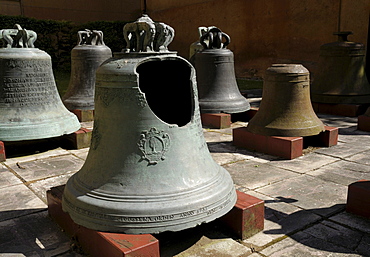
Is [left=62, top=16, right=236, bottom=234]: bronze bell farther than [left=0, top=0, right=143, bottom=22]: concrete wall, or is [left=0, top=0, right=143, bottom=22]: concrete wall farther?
[left=0, top=0, right=143, bottom=22]: concrete wall

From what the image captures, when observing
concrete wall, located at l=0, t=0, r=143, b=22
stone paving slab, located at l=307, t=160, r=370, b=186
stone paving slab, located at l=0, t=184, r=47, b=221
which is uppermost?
concrete wall, located at l=0, t=0, r=143, b=22

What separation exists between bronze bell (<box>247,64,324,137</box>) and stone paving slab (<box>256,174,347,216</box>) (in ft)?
3.41

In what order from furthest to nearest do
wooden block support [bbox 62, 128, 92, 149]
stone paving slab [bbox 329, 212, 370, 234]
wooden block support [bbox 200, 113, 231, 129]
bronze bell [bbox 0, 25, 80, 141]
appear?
1. wooden block support [bbox 200, 113, 231, 129]
2. wooden block support [bbox 62, 128, 92, 149]
3. bronze bell [bbox 0, 25, 80, 141]
4. stone paving slab [bbox 329, 212, 370, 234]

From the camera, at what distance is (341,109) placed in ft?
23.5

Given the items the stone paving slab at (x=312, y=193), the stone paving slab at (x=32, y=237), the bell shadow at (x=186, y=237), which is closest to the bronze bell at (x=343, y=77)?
the stone paving slab at (x=312, y=193)

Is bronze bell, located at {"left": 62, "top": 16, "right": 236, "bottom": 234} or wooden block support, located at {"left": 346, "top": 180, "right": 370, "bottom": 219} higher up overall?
bronze bell, located at {"left": 62, "top": 16, "right": 236, "bottom": 234}

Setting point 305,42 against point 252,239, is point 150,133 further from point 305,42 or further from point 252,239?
point 305,42

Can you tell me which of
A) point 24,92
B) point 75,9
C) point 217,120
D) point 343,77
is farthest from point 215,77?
point 75,9

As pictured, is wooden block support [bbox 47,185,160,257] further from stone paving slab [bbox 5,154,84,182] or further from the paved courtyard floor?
stone paving slab [bbox 5,154,84,182]

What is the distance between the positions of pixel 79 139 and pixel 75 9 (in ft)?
44.5

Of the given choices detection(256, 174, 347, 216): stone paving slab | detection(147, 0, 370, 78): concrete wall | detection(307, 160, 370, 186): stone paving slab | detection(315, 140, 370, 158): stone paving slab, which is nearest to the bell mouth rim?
detection(256, 174, 347, 216): stone paving slab

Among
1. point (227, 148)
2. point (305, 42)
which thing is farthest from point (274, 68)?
point (305, 42)

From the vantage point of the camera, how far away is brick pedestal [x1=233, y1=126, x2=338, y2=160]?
4547mm

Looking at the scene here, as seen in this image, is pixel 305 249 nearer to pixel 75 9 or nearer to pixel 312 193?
pixel 312 193
